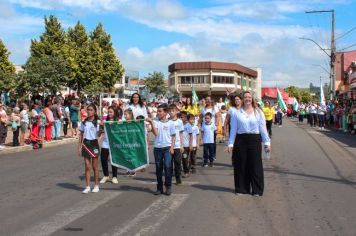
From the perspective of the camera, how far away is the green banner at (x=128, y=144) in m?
9.63

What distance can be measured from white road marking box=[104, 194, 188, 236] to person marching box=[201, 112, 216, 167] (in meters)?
3.88

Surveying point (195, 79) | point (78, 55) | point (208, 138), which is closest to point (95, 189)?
point (208, 138)

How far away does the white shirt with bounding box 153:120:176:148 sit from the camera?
8.90m

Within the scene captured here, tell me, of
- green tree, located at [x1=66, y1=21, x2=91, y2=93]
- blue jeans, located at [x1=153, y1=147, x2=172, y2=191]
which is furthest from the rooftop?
blue jeans, located at [x1=153, y1=147, x2=172, y2=191]

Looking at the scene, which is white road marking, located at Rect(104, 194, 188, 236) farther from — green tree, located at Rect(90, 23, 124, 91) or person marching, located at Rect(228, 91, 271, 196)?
green tree, located at Rect(90, 23, 124, 91)

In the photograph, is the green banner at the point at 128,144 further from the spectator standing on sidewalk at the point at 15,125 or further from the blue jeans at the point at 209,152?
the spectator standing on sidewalk at the point at 15,125

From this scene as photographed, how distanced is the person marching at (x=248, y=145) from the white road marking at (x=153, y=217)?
3.42 feet

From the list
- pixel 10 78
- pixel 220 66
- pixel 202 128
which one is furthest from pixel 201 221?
pixel 220 66

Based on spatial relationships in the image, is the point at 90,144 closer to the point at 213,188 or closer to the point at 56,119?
the point at 213,188

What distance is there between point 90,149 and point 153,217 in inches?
100

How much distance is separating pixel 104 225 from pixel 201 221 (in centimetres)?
129

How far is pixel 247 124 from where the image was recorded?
28.0ft

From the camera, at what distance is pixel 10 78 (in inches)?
1506

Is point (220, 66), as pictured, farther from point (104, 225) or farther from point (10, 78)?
point (104, 225)
